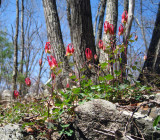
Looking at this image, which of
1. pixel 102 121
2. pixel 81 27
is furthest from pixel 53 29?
pixel 102 121

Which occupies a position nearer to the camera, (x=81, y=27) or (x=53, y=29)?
(x=81, y=27)

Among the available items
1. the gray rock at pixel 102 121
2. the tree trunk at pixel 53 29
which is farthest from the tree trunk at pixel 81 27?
the gray rock at pixel 102 121

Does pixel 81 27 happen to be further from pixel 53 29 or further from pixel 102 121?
pixel 102 121

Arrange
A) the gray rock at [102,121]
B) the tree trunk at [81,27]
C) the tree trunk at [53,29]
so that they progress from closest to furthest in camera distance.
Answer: the gray rock at [102,121], the tree trunk at [81,27], the tree trunk at [53,29]

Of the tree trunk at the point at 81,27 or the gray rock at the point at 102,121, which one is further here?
the tree trunk at the point at 81,27

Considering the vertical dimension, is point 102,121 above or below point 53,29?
below

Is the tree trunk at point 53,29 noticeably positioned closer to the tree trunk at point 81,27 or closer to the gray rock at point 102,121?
the tree trunk at point 81,27

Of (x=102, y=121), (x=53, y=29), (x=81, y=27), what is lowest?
(x=102, y=121)

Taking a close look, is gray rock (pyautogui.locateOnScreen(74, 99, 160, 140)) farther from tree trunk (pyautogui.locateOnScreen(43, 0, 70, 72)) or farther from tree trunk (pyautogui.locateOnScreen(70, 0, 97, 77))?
tree trunk (pyautogui.locateOnScreen(43, 0, 70, 72))

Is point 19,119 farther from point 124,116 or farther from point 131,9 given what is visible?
point 131,9

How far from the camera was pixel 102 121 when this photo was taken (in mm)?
1153

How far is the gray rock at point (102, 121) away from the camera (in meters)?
1.08

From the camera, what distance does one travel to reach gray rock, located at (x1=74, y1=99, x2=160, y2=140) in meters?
1.08

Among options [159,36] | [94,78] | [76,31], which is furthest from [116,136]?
[159,36]
